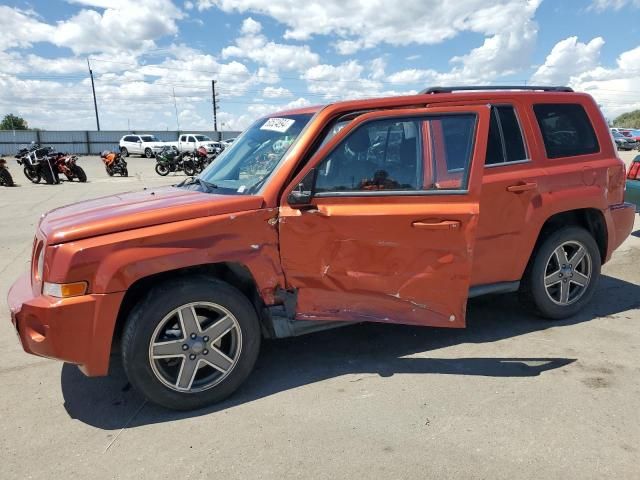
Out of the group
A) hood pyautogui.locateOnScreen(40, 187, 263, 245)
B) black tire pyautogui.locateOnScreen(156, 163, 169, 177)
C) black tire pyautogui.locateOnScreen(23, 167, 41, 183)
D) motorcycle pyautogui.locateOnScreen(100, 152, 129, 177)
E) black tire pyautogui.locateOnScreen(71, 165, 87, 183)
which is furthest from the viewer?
black tire pyautogui.locateOnScreen(156, 163, 169, 177)

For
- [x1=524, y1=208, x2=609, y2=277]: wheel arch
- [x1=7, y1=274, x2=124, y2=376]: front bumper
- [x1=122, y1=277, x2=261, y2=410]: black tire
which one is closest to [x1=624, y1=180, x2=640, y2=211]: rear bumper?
[x1=524, y1=208, x2=609, y2=277]: wheel arch

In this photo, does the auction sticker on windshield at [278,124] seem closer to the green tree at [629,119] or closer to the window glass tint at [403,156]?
the window glass tint at [403,156]

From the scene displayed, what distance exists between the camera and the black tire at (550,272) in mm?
4207

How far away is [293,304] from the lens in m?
3.30

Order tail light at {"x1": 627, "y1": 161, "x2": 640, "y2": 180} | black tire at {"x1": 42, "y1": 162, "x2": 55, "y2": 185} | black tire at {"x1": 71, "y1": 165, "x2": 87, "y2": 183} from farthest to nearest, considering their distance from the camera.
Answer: black tire at {"x1": 71, "y1": 165, "x2": 87, "y2": 183}, black tire at {"x1": 42, "y1": 162, "x2": 55, "y2": 185}, tail light at {"x1": 627, "y1": 161, "x2": 640, "y2": 180}

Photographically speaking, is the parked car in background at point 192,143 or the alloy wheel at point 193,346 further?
the parked car in background at point 192,143

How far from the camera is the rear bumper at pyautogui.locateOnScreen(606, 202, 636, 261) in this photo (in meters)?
4.51

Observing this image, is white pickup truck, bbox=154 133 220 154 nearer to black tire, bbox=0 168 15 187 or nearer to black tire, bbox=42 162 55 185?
black tire, bbox=42 162 55 185

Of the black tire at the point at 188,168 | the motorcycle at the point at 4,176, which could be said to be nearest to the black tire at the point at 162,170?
the black tire at the point at 188,168

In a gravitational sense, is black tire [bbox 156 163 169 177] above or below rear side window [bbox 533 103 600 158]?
below

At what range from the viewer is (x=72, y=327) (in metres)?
2.77

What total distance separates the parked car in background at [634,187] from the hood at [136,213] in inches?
241

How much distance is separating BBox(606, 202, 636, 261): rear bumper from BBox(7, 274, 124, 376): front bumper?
4.15 metres

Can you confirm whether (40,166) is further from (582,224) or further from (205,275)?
(582,224)
